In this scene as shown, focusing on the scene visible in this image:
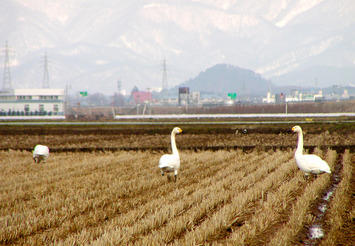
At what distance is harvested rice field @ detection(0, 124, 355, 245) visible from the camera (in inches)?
360

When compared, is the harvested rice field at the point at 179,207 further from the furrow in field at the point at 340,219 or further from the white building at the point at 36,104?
the white building at the point at 36,104

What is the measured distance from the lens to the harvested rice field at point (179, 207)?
916cm

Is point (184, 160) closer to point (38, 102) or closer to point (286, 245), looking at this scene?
point (286, 245)

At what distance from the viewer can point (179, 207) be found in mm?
11430

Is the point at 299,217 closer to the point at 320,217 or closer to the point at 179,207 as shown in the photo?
the point at 320,217

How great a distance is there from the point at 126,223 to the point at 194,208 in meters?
1.94

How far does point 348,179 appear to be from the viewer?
50.5 feet

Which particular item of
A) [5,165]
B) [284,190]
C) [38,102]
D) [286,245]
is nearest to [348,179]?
[284,190]

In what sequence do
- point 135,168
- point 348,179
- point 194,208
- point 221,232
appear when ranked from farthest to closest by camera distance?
1. point 135,168
2. point 348,179
3. point 194,208
4. point 221,232

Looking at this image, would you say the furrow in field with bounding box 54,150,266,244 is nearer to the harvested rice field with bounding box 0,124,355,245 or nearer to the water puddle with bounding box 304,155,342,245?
the harvested rice field with bounding box 0,124,355,245

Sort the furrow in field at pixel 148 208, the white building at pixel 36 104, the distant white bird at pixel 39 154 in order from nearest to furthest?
the furrow in field at pixel 148 208 → the distant white bird at pixel 39 154 → the white building at pixel 36 104

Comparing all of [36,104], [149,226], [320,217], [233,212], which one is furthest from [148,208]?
[36,104]

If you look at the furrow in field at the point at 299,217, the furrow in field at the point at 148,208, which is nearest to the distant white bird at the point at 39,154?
the furrow in field at the point at 148,208

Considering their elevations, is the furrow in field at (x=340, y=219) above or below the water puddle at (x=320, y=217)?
above
